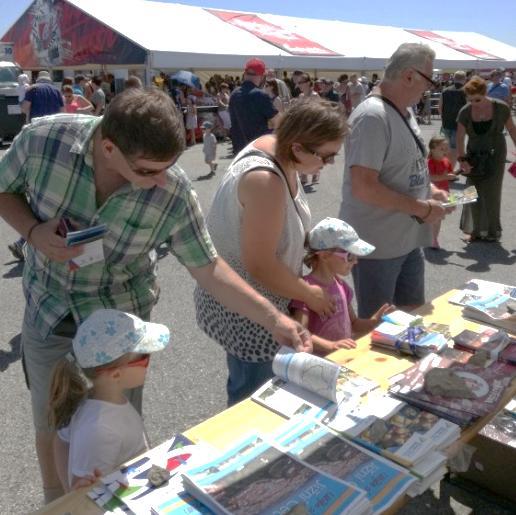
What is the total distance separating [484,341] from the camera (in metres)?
2.03

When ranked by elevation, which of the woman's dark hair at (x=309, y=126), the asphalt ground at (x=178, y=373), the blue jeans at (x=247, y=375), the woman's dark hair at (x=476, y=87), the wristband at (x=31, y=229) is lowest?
the asphalt ground at (x=178, y=373)

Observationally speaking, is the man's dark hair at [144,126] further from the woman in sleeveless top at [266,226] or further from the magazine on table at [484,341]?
the magazine on table at [484,341]

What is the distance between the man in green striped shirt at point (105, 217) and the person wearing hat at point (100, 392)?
16cm

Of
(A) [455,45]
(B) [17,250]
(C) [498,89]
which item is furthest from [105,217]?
(A) [455,45]

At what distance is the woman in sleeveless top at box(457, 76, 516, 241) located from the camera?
5410 millimetres

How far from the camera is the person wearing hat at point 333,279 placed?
215cm

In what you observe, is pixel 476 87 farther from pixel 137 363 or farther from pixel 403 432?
pixel 137 363

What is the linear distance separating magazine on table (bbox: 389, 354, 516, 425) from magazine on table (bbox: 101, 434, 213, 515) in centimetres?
63

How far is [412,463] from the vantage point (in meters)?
1.41

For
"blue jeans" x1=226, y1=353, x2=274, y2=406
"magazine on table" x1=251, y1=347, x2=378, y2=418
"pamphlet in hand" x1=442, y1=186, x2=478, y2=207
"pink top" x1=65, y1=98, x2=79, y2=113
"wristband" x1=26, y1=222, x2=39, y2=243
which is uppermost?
"wristband" x1=26, y1=222, x2=39, y2=243

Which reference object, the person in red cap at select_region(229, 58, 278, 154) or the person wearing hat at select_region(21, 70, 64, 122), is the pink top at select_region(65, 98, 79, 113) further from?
the person in red cap at select_region(229, 58, 278, 154)

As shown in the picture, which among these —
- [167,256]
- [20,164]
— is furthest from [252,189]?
[167,256]

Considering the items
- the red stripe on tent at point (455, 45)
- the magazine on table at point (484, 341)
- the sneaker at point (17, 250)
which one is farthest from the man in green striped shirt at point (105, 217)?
the red stripe on tent at point (455, 45)

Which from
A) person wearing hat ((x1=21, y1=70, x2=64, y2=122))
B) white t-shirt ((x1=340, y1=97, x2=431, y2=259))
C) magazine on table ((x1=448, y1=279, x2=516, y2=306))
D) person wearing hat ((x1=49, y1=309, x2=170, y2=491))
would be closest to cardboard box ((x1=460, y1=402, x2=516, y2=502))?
magazine on table ((x1=448, y1=279, x2=516, y2=306))
